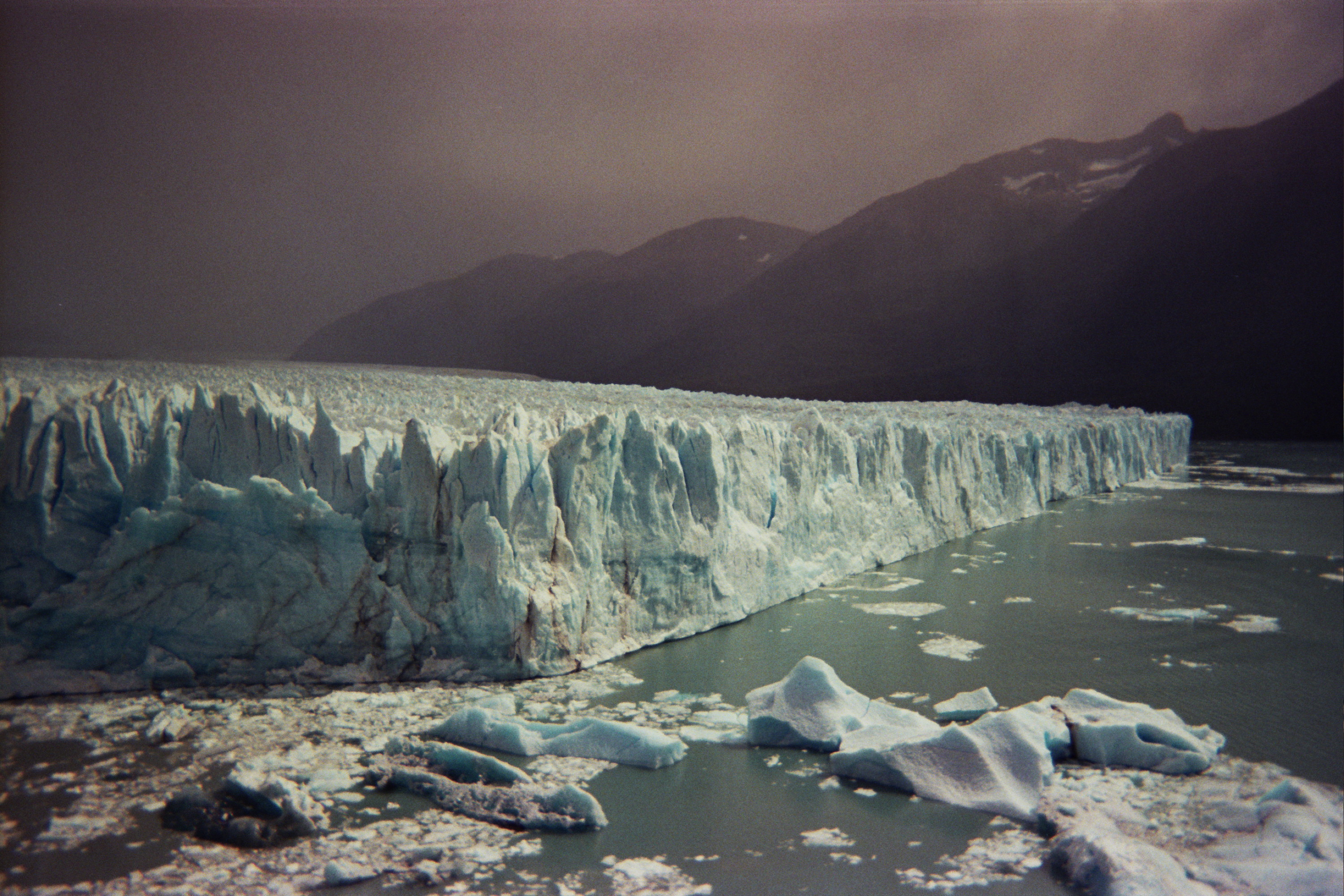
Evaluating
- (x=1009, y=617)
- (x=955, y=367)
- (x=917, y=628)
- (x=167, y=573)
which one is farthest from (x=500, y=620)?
(x=955, y=367)

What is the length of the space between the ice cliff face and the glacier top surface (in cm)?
20

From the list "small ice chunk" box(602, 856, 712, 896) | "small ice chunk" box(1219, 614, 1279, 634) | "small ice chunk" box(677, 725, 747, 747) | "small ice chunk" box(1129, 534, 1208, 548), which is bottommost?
"small ice chunk" box(1219, 614, 1279, 634)

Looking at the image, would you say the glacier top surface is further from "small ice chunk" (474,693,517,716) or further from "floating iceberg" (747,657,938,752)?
"floating iceberg" (747,657,938,752)

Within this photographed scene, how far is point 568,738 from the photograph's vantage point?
299 centimetres

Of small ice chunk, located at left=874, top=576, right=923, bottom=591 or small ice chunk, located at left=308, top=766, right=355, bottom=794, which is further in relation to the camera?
small ice chunk, located at left=874, top=576, right=923, bottom=591

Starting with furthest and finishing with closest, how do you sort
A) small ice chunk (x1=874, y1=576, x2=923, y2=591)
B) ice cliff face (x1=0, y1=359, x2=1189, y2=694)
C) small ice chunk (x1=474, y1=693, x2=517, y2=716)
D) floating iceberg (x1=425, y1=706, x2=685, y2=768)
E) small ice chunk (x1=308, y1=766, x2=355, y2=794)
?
small ice chunk (x1=874, y1=576, x2=923, y2=591) < ice cliff face (x1=0, y1=359, x2=1189, y2=694) < small ice chunk (x1=474, y1=693, x2=517, y2=716) < floating iceberg (x1=425, y1=706, x2=685, y2=768) < small ice chunk (x1=308, y1=766, x2=355, y2=794)

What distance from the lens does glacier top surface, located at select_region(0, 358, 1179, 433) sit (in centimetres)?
499

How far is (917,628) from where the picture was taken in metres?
4.68

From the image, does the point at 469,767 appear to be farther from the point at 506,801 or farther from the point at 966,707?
the point at 966,707

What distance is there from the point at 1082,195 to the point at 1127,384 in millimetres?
5827

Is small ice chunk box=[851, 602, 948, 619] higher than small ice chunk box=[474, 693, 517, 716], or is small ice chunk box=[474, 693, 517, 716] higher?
small ice chunk box=[474, 693, 517, 716]

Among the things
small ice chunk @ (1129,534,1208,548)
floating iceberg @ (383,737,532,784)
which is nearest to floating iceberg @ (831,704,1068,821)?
floating iceberg @ (383,737,532,784)

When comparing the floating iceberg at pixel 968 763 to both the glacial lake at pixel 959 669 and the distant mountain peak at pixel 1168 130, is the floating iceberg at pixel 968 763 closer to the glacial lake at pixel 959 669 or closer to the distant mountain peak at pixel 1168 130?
the glacial lake at pixel 959 669

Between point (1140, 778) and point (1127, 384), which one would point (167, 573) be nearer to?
point (1140, 778)
